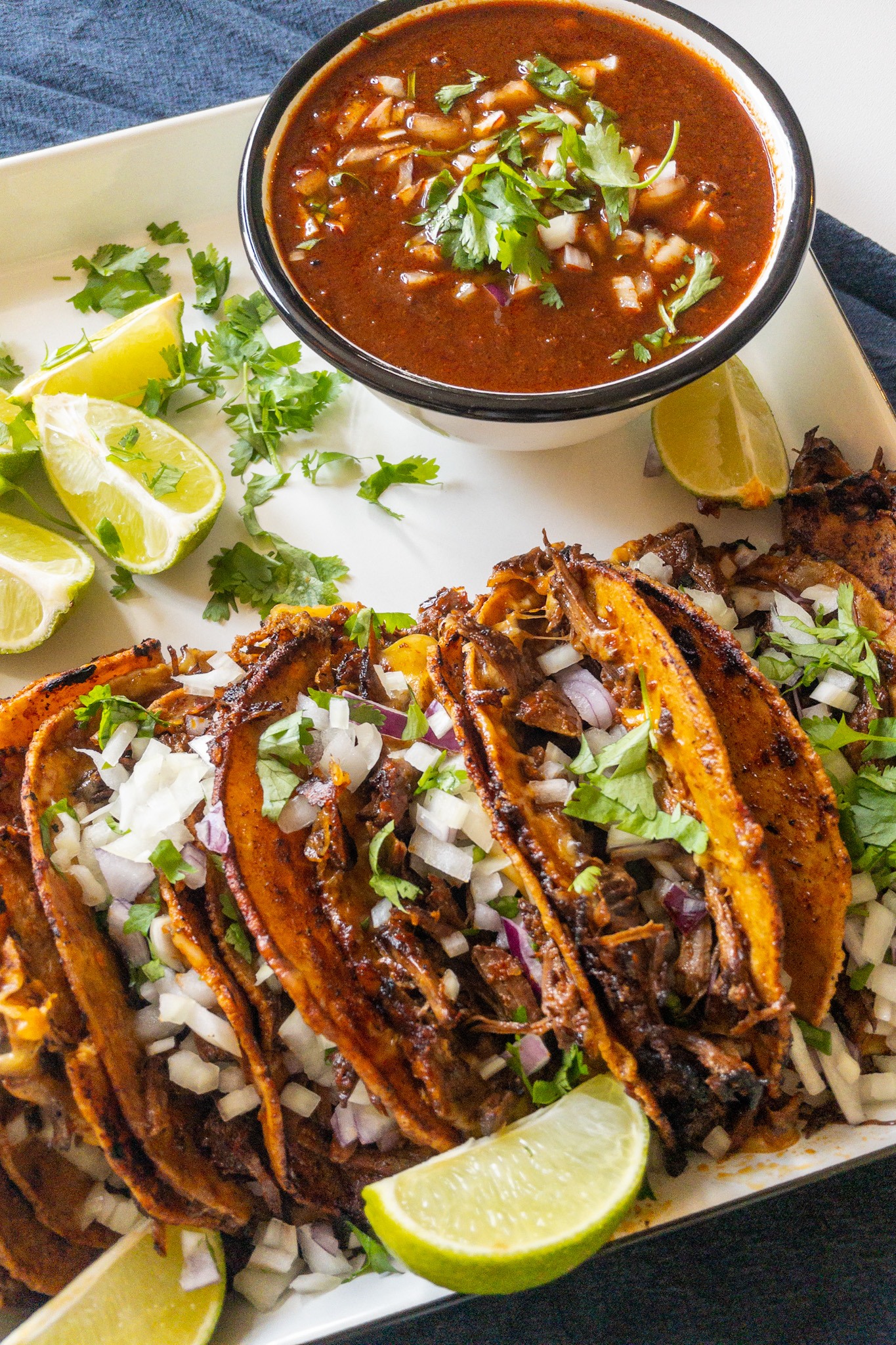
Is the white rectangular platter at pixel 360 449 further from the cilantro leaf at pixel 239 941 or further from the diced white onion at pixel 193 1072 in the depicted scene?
the diced white onion at pixel 193 1072

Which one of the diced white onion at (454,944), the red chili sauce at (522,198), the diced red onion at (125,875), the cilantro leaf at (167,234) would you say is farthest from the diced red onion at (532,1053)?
the cilantro leaf at (167,234)

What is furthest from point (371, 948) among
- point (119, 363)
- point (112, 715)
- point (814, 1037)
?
point (119, 363)

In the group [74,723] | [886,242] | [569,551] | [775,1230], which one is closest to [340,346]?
[569,551]

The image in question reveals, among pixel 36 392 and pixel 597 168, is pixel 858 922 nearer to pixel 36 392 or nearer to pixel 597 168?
pixel 597 168

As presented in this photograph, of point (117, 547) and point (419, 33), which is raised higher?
point (419, 33)

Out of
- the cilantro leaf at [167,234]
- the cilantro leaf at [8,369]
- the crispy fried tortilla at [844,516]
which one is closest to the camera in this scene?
the crispy fried tortilla at [844,516]

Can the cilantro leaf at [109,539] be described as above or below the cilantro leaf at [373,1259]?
above
